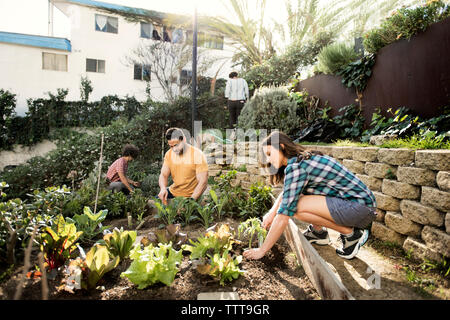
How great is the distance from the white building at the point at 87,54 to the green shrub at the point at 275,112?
22.4 ft

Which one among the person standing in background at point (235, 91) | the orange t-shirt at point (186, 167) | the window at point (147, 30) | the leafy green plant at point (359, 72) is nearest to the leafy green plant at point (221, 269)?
the orange t-shirt at point (186, 167)

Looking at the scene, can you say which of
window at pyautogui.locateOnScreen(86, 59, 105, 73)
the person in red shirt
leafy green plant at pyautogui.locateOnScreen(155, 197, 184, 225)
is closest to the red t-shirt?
the person in red shirt

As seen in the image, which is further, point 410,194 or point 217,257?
point 410,194

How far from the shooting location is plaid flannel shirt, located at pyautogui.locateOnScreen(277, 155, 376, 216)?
80.8 inches

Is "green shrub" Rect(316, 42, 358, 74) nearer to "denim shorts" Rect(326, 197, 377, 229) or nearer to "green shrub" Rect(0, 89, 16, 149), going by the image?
"denim shorts" Rect(326, 197, 377, 229)

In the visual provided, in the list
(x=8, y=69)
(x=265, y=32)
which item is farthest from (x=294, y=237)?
(x=8, y=69)

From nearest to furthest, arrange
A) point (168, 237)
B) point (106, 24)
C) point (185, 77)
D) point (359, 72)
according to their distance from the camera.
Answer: point (168, 237) < point (359, 72) < point (106, 24) < point (185, 77)

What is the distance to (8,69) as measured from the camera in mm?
11578

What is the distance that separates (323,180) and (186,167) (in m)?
1.81

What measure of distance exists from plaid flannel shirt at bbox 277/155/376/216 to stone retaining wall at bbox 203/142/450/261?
0.44 metres

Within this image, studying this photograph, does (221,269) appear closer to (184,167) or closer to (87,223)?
(87,223)

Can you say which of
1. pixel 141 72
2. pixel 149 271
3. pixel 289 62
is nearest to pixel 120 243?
pixel 149 271

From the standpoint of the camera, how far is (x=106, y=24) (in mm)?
13086
